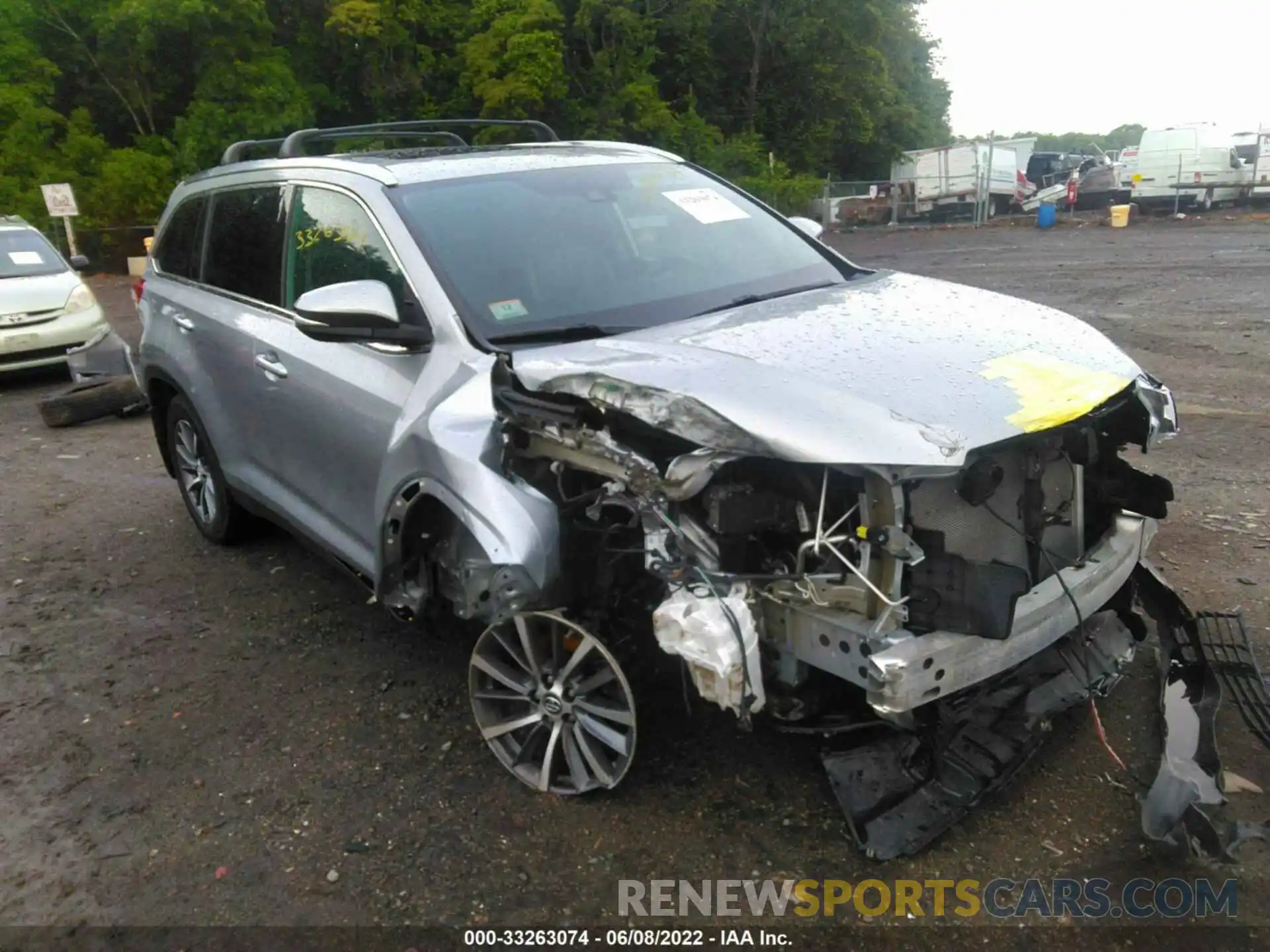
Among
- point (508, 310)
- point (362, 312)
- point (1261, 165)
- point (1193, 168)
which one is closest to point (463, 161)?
point (508, 310)

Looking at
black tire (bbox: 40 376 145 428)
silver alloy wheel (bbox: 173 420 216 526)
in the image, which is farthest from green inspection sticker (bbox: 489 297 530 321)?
black tire (bbox: 40 376 145 428)

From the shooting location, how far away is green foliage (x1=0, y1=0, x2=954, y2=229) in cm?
2841

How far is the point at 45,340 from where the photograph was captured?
400 inches

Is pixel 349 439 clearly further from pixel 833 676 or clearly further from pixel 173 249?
pixel 173 249

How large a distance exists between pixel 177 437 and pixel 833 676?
157 inches

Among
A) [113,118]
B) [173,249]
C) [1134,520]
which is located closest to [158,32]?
[113,118]

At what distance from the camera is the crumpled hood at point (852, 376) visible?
8.06 ft

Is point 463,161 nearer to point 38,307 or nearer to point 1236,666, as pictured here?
point 1236,666

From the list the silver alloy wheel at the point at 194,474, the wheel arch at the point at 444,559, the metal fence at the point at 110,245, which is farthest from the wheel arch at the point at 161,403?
the metal fence at the point at 110,245

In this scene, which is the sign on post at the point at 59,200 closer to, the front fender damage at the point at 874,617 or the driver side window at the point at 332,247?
the driver side window at the point at 332,247

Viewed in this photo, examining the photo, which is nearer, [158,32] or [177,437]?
[177,437]

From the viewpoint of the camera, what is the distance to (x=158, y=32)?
29.0m

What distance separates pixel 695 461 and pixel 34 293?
32.4ft

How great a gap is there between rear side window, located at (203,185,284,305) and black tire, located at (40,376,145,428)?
420 cm
